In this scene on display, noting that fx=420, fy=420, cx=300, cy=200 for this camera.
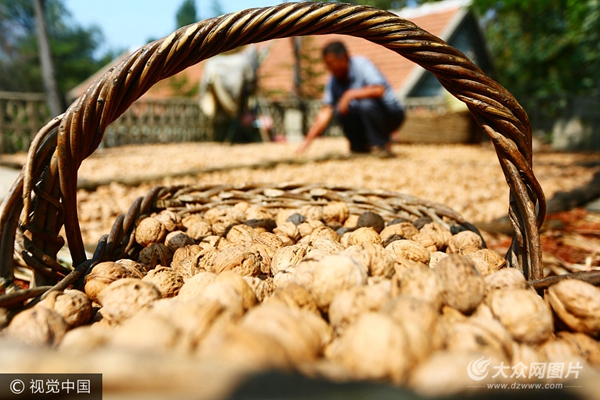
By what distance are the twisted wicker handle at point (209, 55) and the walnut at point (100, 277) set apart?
0.11 meters

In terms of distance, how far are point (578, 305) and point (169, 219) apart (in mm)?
1264

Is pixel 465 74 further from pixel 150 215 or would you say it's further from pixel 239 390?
pixel 150 215

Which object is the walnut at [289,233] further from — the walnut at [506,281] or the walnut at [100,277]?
the walnut at [506,281]

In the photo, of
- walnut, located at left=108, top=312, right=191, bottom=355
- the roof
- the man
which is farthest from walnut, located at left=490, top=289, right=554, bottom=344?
the roof

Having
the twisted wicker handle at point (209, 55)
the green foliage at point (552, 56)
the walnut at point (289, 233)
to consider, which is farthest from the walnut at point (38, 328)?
the green foliage at point (552, 56)

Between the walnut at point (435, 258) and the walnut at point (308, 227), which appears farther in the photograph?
the walnut at point (308, 227)

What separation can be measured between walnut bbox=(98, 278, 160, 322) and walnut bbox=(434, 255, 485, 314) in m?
0.68

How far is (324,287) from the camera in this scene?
94 centimetres

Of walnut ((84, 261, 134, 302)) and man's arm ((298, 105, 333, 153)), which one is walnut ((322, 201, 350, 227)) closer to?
walnut ((84, 261, 134, 302))

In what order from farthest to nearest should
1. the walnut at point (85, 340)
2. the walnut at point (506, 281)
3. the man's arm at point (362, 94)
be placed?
the man's arm at point (362, 94) < the walnut at point (506, 281) < the walnut at point (85, 340)

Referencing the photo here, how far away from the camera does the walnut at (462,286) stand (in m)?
0.91

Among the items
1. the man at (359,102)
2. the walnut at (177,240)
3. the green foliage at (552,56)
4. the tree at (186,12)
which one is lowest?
the walnut at (177,240)

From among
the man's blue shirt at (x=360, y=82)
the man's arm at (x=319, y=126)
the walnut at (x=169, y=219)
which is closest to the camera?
the walnut at (x=169, y=219)

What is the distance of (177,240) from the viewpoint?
1457 millimetres
